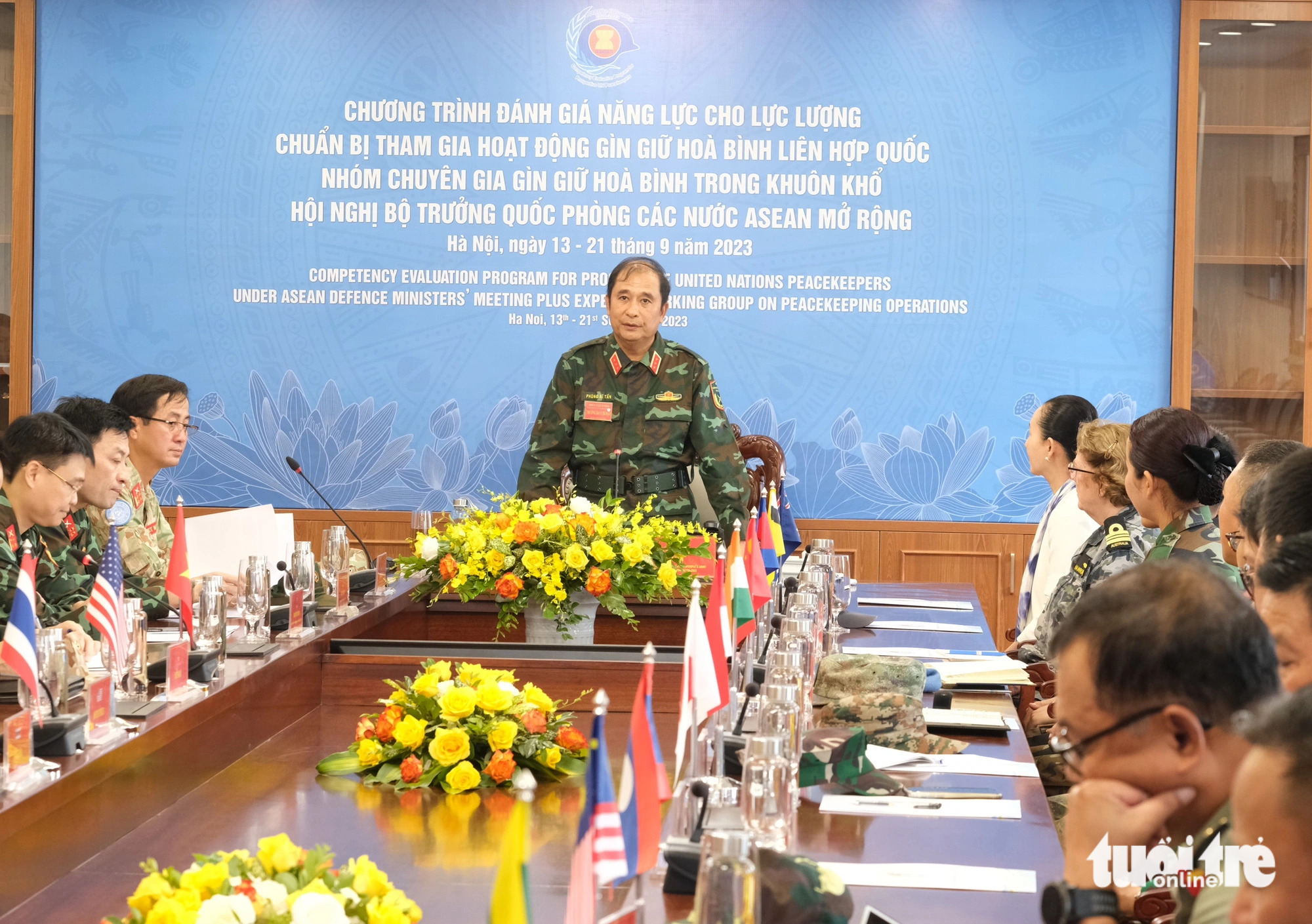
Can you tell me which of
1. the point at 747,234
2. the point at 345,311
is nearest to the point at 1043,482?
the point at 747,234

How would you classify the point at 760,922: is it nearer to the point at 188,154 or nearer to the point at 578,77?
the point at 578,77

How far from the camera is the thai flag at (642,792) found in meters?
1.38

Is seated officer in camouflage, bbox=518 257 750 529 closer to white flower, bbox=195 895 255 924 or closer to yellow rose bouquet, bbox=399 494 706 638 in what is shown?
yellow rose bouquet, bbox=399 494 706 638

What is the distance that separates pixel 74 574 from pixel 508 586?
4.08ft

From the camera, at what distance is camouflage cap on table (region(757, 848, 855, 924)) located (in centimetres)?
134

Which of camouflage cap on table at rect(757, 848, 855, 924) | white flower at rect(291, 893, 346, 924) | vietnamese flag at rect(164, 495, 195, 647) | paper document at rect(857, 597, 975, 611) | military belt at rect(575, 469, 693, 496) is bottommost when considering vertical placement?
paper document at rect(857, 597, 975, 611)

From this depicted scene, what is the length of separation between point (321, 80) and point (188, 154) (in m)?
0.69

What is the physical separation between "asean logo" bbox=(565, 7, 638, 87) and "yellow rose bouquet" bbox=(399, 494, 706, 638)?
121 inches

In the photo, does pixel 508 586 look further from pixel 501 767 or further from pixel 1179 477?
pixel 1179 477


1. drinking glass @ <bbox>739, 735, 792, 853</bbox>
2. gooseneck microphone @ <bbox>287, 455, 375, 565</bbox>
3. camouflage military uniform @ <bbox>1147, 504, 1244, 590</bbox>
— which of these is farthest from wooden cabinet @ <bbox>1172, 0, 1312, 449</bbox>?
drinking glass @ <bbox>739, 735, 792, 853</bbox>

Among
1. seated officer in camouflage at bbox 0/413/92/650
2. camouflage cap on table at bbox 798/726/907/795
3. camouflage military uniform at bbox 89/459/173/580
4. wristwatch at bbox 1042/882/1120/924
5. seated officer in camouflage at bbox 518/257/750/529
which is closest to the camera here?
wristwatch at bbox 1042/882/1120/924

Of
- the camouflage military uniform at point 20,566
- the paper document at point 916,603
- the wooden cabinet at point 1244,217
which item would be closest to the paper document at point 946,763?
the camouflage military uniform at point 20,566

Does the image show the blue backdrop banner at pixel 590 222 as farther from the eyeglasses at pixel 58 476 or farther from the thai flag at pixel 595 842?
the thai flag at pixel 595 842

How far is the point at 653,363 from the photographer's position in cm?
479
